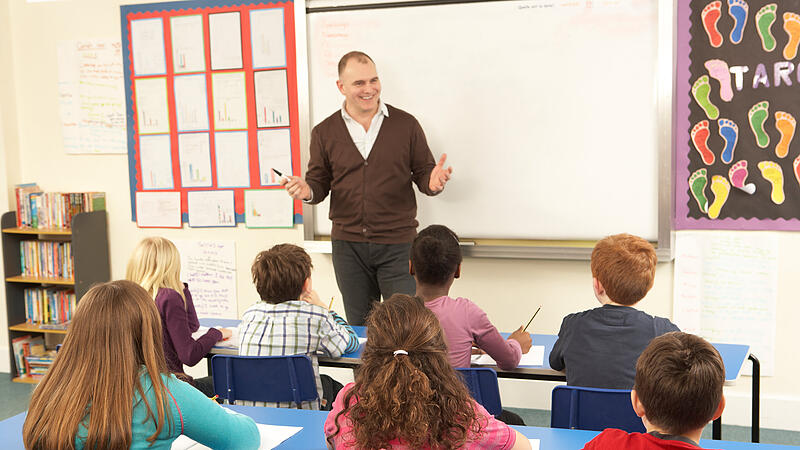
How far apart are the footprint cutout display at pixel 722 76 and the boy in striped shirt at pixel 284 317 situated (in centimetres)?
218

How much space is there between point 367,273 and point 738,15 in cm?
212

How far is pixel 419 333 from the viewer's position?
1.61 meters

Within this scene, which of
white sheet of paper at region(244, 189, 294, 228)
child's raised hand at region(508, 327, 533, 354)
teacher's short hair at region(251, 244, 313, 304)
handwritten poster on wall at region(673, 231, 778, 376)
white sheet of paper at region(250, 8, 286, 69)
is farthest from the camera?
white sheet of paper at region(244, 189, 294, 228)

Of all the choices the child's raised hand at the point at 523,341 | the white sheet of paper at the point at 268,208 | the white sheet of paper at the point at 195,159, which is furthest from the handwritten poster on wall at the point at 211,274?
the child's raised hand at the point at 523,341

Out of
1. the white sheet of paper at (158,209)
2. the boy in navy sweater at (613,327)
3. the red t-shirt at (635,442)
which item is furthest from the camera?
the white sheet of paper at (158,209)

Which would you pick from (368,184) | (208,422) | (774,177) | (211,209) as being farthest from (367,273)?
(208,422)

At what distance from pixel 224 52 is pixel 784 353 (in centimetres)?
337

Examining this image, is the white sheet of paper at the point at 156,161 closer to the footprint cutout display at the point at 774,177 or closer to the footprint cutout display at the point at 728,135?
the footprint cutout display at the point at 728,135

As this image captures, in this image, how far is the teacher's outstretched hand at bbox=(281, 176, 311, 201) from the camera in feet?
11.6

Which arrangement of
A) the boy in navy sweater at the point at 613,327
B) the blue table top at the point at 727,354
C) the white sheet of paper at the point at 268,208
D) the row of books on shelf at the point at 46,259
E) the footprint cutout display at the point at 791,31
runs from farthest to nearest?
the row of books on shelf at the point at 46,259
the white sheet of paper at the point at 268,208
the footprint cutout display at the point at 791,31
the blue table top at the point at 727,354
the boy in navy sweater at the point at 613,327

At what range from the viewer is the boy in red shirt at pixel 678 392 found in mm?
1420

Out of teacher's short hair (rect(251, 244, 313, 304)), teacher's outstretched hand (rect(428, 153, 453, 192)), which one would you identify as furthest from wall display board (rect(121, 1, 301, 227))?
teacher's short hair (rect(251, 244, 313, 304))

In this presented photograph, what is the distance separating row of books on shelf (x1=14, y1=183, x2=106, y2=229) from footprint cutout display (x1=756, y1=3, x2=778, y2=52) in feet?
12.5

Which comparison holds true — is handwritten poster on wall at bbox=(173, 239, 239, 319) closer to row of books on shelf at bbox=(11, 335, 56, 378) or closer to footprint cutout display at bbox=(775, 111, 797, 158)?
row of books on shelf at bbox=(11, 335, 56, 378)
